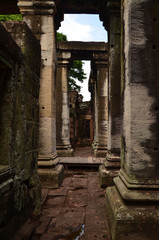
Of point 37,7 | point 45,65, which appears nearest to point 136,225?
point 45,65

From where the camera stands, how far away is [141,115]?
209cm

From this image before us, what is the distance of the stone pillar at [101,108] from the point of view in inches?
276

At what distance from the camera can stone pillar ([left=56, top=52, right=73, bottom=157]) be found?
712 centimetres

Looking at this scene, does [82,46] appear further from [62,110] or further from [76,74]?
[76,74]

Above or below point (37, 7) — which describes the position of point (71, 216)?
below

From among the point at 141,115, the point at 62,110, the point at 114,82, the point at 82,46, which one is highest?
the point at 82,46

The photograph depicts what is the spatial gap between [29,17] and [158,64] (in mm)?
3455

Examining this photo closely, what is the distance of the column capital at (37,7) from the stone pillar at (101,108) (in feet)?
11.8

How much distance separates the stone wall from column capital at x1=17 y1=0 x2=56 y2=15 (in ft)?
7.32

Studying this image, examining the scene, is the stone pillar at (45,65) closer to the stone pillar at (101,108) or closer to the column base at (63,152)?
the column base at (63,152)

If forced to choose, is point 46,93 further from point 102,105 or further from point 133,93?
point 102,105

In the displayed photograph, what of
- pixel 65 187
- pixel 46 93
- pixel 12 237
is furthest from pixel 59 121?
pixel 12 237

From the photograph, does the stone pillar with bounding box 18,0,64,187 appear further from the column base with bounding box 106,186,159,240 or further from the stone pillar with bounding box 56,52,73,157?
the stone pillar with bounding box 56,52,73,157

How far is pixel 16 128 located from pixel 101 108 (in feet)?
18.4
